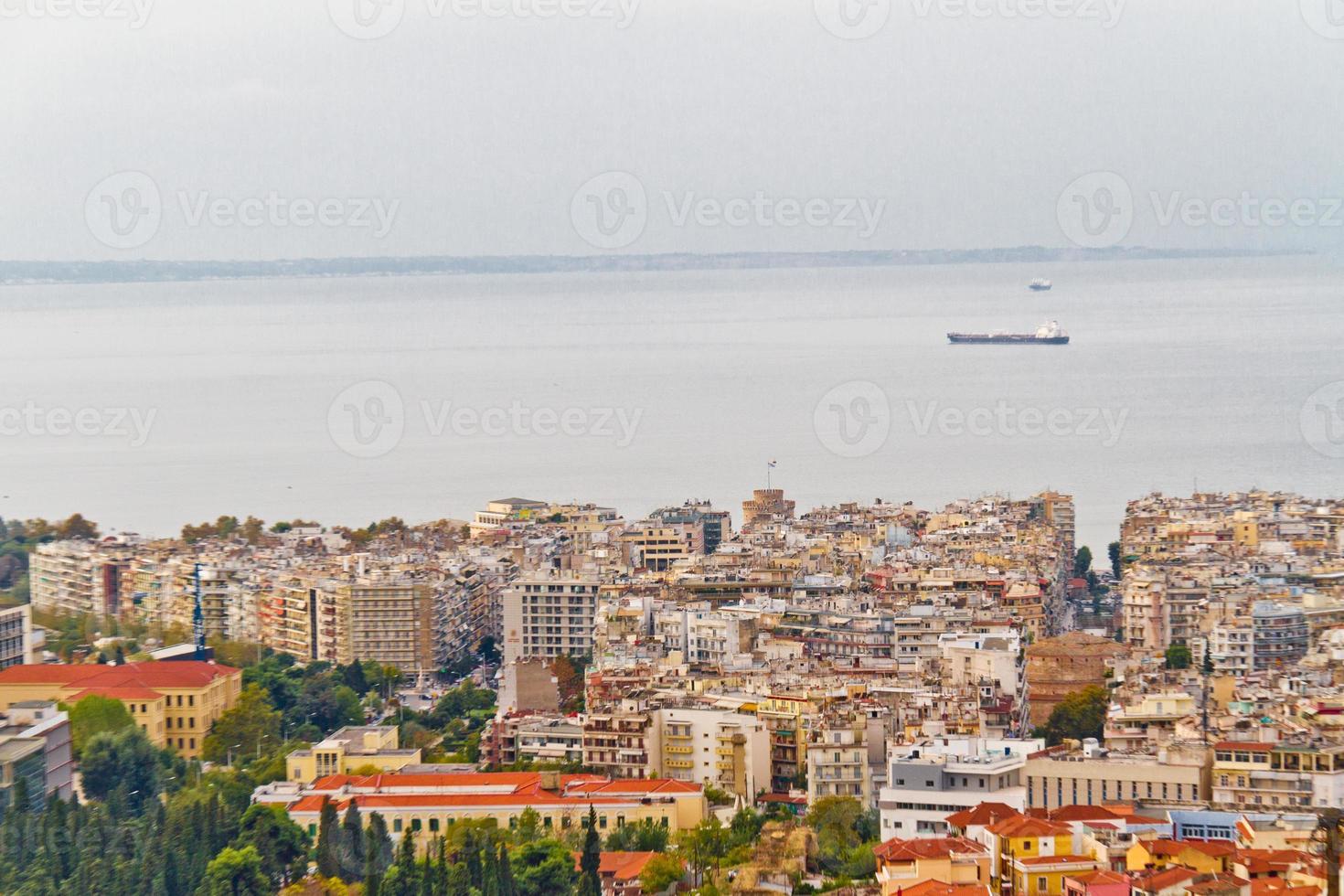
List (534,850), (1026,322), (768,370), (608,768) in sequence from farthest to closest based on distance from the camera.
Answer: (1026,322), (768,370), (608,768), (534,850)

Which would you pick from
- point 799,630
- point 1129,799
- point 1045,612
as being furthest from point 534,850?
point 1045,612

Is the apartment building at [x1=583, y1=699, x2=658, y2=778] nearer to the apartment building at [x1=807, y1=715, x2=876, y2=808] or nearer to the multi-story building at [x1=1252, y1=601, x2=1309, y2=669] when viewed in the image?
the apartment building at [x1=807, y1=715, x2=876, y2=808]

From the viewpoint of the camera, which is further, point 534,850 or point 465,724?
point 465,724

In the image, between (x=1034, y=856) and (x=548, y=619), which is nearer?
(x=1034, y=856)

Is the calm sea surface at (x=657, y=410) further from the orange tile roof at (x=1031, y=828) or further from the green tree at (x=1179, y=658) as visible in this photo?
the orange tile roof at (x=1031, y=828)

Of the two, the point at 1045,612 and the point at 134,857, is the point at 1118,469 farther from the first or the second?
the point at 134,857

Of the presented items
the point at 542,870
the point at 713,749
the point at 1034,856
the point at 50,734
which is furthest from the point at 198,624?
the point at 1034,856

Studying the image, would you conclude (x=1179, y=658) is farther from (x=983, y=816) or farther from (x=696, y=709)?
(x=983, y=816)
